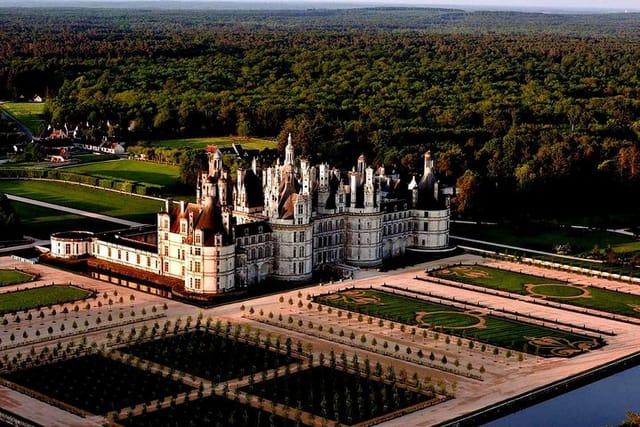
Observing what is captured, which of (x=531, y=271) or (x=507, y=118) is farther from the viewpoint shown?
(x=507, y=118)

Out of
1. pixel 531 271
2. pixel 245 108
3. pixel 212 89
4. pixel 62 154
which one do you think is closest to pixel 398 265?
pixel 531 271

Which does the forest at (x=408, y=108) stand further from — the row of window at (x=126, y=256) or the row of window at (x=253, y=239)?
the row of window at (x=126, y=256)

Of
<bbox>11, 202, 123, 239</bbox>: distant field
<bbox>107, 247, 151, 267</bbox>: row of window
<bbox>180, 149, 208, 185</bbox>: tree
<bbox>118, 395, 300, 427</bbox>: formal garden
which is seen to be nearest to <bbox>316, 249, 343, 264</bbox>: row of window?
<bbox>107, 247, 151, 267</bbox>: row of window

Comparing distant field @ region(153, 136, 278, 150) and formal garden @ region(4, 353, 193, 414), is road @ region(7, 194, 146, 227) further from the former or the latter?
formal garden @ region(4, 353, 193, 414)

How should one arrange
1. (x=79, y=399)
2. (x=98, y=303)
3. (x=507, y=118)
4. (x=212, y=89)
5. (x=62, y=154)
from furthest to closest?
(x=212, y=89) < (x=507, y=118) < (x=62, y=154) < (x=98, y=303) < (x=79, y=399)

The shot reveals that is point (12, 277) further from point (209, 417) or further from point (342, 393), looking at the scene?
point (342, 393)

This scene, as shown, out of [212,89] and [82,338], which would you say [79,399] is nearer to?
[82,338]

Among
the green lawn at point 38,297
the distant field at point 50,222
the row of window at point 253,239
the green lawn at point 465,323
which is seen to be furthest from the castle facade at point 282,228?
the distant field at point 50,222
